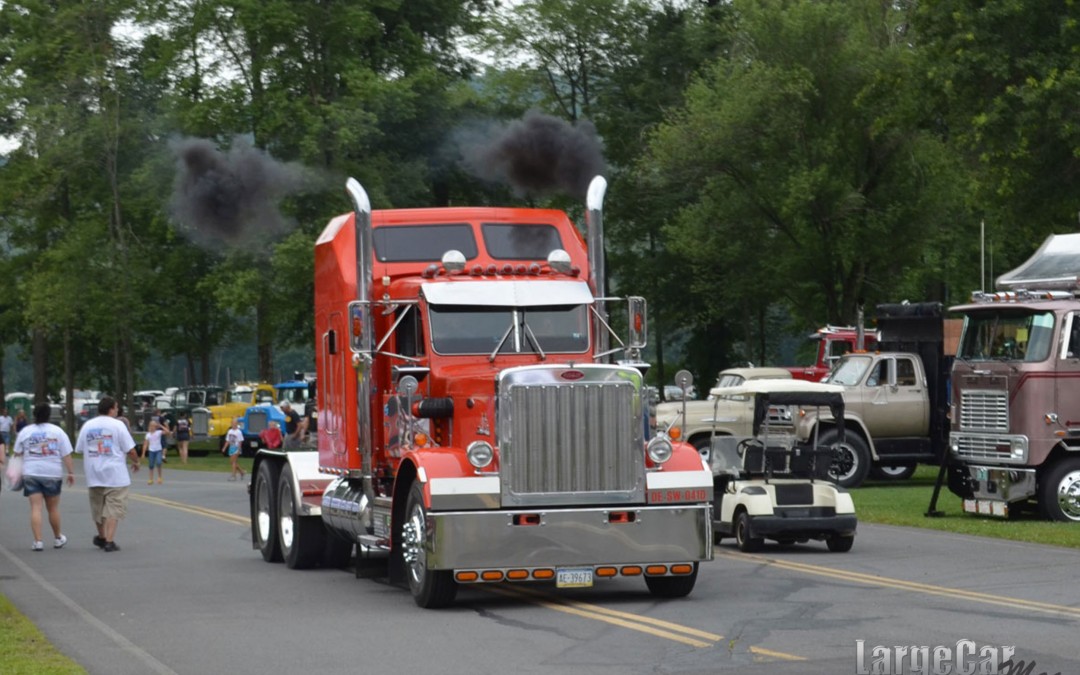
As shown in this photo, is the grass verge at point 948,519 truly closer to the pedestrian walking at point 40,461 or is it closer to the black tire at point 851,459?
the black tire at point 851,459

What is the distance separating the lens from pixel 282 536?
1977cm

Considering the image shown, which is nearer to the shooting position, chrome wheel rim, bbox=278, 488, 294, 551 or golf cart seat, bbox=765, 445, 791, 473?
chrome wheel rim, bbox=278, 488, 294, 551

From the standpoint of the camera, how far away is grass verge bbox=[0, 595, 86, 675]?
11.5 metres

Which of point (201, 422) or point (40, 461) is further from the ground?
point (201, 422)

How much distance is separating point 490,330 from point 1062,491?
11.2 m

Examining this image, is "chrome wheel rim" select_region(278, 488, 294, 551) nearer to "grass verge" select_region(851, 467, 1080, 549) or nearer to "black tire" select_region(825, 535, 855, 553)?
"black tire" select_region(825, 535, 855, 553)

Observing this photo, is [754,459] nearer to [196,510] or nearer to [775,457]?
[775,457]

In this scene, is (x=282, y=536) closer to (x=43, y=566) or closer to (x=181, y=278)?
(x=43, y=566)

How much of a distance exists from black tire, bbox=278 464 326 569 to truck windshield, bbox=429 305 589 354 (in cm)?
388

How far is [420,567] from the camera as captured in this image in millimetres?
14977

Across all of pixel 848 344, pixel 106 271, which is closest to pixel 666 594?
pixel 848 344

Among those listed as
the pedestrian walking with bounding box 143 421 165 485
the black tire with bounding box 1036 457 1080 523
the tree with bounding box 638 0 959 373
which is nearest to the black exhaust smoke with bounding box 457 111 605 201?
the black tire with bounding box 1036 457 1080 523

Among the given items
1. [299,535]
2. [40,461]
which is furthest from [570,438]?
[40,461]

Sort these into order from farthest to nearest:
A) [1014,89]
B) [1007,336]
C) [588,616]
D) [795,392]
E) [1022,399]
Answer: [1014,89] → [1007,336] → [1022,399] → [795,392] → [588,616]
